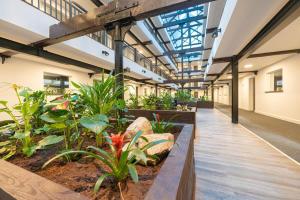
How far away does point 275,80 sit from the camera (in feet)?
23.2

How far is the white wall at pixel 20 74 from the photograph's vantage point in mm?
4469

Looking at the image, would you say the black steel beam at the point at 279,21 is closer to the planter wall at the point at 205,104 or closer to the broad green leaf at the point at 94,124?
the broad green leaf at the point at 94,124

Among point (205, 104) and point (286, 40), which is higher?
point (286, 40)

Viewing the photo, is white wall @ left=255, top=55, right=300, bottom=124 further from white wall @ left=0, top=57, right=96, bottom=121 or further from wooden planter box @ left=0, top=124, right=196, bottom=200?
white wall @ left=0, top=57, right=96, bottom=121

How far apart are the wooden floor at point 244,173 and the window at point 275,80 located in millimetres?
5313

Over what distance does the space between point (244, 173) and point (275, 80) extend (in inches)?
285

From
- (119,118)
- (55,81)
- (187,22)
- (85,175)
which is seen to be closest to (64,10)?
(55,81)

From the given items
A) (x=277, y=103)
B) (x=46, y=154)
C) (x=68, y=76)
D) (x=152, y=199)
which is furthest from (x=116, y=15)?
(x=277, y=103)

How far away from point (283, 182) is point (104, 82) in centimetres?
240

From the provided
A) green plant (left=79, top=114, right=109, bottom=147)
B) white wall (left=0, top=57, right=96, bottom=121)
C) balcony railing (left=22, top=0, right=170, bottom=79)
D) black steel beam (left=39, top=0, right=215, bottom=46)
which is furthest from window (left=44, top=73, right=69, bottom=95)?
green plant (left=79, top=114, right=109, bottom=147)

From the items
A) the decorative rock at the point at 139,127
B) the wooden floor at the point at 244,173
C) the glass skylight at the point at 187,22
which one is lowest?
the wooden floor at the point at 244,173

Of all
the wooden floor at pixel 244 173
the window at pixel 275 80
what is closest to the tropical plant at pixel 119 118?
the wooden floor at pixel 244 173

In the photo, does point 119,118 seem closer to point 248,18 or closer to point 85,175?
point 85,175

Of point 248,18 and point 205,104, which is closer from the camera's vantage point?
point 248,18
